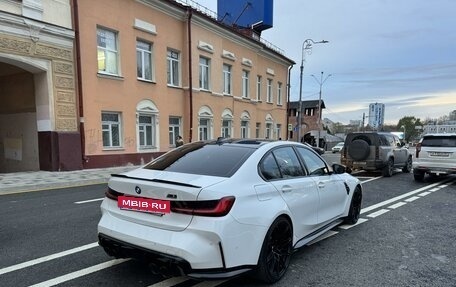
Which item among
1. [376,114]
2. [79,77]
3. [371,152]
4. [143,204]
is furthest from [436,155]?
[376,114]

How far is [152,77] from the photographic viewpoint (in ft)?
58.1

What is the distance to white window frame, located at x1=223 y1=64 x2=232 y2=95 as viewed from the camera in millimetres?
23438

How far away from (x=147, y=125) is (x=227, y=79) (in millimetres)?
8237

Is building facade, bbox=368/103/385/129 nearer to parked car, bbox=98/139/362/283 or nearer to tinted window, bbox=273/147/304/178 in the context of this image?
tinted window, bbox=273/147/304/178

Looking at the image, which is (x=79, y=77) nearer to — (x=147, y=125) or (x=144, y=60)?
(x=144, y=60)

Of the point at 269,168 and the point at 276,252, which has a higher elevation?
the point at 269,168

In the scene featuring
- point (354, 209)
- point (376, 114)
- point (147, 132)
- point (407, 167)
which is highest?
point (376, 114)

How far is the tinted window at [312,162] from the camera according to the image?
471cm

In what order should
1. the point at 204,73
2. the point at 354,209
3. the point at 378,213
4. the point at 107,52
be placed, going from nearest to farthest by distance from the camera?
the point at 354,209, the point at 378,213, the point at 107,52, the point at 204,73

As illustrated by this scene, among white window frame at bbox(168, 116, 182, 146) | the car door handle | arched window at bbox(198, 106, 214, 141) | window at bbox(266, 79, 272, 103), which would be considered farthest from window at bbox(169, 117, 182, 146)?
the car door handle

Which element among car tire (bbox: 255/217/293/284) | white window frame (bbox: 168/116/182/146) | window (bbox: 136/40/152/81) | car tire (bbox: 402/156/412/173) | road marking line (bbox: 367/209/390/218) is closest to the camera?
car tire (bbox: 255/217/293/284)

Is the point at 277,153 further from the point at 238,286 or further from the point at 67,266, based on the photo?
the point at 67,266

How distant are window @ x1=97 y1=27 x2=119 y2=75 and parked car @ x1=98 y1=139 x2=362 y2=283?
41.2 feet

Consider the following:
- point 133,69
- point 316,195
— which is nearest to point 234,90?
point 133,69
